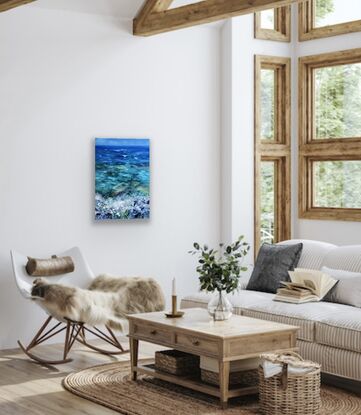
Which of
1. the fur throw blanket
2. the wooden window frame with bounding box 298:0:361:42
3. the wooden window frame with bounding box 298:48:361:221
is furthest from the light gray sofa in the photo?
the wooden window frame with bounding box 298:0:361:42

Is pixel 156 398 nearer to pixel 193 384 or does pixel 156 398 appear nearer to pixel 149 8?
pixel 193 384

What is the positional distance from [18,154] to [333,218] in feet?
10.0

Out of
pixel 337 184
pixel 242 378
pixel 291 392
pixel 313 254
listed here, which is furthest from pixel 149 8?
pixel 291 392

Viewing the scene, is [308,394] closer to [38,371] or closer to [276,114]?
[38,371]

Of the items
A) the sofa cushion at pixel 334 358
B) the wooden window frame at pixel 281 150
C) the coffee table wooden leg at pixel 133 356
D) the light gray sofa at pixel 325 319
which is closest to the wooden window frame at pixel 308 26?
the wooden window frame at pixel 281 150

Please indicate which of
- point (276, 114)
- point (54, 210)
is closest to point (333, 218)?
point (276, 114)

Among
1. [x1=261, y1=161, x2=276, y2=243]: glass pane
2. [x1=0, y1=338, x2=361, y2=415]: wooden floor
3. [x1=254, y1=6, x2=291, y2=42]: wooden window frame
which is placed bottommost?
[x1=0, y1=338, x2=361, y2=415]: wooden floor

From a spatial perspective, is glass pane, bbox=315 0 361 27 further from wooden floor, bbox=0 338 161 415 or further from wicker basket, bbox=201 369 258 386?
wicker basket, bbox=201 369 258 386

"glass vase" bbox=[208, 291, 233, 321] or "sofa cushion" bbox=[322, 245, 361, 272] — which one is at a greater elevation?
"sofa cushion" bbox=[322, 245, 361, 272]

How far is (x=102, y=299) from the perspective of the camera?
6988 millimetres

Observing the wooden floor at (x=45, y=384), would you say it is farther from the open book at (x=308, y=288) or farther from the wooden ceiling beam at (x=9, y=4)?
the wooden ceiling beam at (x=9, y=4)

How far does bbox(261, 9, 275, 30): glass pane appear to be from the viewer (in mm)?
8734

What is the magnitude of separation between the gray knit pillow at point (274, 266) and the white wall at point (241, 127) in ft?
3.86

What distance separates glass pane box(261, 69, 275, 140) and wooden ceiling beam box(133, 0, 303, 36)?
1402mm
